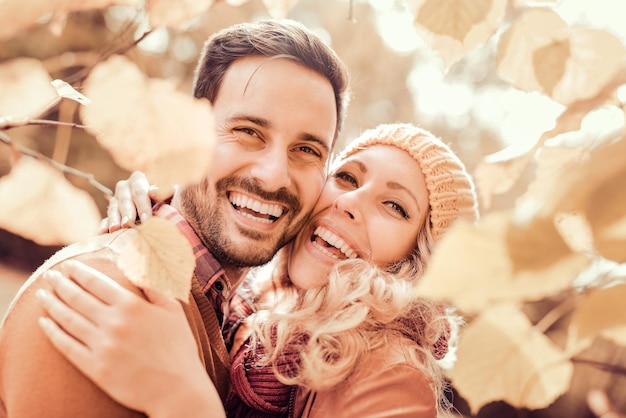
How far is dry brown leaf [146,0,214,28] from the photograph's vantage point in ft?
1.72

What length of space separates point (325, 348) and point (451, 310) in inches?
21.0

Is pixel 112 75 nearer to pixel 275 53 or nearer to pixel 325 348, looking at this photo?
pixel 325 348

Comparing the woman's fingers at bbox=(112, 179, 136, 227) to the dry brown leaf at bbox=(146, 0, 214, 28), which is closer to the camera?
the dry brown leaf at bbox=(146, 0, 214, 28)

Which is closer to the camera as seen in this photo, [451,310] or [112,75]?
[112,75]

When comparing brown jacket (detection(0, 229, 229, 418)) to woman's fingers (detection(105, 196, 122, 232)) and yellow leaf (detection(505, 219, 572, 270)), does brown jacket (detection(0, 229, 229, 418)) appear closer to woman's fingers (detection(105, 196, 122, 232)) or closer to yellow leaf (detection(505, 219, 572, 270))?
woman's fingers (detection(105, 196, 122, 232))

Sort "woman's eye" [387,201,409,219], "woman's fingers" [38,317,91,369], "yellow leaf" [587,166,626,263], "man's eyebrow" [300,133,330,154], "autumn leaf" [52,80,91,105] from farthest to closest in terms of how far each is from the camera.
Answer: "woman's eye" [387,201,409,219], "man's eyebrow" [300,133,330,154], "woman's fingers" [38,317,91,369], "autumn leaf" [52,80,91,105], "yellow leaf" [587,166,626,263]

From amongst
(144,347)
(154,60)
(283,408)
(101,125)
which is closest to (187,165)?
(101,125)

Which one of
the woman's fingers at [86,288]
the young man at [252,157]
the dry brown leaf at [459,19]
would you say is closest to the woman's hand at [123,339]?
the woman's fingers at [86,288]

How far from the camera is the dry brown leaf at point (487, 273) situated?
297 millimetres

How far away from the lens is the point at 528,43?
48 cm

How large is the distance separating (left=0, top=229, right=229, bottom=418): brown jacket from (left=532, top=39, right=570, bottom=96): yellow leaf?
2.08ft

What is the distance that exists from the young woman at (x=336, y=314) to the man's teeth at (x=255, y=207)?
178 millimetres

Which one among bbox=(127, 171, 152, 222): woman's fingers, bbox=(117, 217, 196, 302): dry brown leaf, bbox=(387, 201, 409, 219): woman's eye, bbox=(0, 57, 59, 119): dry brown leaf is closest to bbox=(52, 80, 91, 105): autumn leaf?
bbox=(0, 57, 59, 119): dry brown leaf

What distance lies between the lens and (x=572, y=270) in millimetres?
301
